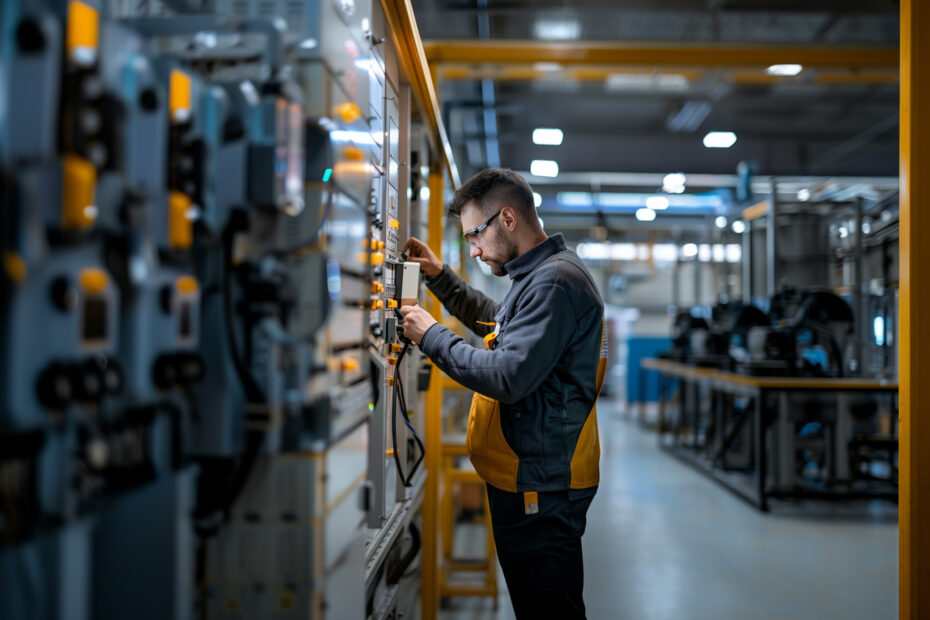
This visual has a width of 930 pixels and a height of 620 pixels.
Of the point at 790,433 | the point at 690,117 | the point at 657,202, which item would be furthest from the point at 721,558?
the point at 657,202

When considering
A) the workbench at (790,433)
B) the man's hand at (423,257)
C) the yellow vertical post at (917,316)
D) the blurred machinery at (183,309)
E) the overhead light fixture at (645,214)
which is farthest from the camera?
the overhead light fixture at (645,214)

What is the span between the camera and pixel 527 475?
1710 mm

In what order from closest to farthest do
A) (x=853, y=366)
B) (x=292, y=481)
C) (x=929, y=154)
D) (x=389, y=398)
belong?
(x=292, y=481) → (x=929, y=154) → (x=389, y=398) → (x=853, y=366)

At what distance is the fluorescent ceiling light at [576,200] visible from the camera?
1062 centimetres

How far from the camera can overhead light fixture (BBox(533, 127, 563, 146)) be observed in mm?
7488

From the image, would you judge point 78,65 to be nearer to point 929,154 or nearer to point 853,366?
point 929,154

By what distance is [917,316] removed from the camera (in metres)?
1.84

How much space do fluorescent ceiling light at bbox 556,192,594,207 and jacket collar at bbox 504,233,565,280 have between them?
896 cm

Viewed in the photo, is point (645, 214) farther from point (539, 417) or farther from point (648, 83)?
point (539, 417)

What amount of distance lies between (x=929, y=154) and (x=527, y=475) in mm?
1512

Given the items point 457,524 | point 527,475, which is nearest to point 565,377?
point 527,475

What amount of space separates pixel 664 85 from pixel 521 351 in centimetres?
548

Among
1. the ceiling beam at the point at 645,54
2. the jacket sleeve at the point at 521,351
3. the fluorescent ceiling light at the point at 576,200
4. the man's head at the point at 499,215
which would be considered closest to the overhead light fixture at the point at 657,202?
the fluorescent ceiling light at the point at 576,200

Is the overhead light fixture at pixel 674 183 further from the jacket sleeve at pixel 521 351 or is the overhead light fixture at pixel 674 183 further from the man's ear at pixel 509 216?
the jacket sleeve at pixel 521 351
